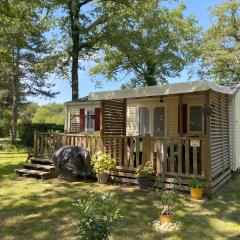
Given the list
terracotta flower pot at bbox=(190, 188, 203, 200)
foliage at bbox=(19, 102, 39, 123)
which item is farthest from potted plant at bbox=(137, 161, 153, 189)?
foliage at bbox=(19, 102, 39, 123)

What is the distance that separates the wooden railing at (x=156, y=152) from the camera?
24.1 feet

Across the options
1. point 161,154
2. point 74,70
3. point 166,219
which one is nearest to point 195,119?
point 161,154

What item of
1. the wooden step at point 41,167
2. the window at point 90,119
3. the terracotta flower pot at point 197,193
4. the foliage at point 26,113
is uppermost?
the foliage at point 26,113

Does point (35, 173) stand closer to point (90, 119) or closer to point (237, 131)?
point (237, 131)

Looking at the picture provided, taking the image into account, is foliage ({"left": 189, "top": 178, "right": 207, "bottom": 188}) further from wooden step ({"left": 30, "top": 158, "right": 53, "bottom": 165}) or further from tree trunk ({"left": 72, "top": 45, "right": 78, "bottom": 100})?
tree trunk ({"left": 72, "top": 45, "right": 78, "bottom": 100})

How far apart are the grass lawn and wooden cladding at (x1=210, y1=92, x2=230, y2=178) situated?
0.69 metres

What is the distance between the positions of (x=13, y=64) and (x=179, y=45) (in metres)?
13.4

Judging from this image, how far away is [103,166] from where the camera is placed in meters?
8.46

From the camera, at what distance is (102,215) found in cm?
348

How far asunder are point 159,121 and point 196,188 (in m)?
5.77

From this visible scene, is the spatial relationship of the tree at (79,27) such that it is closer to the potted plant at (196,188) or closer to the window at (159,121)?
the window at (159,121)

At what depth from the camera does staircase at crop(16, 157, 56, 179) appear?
9.38m

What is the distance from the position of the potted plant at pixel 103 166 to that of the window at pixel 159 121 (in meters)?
4.43

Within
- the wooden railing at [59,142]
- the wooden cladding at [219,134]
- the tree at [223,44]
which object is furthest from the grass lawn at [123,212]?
the tree at [223,44]
